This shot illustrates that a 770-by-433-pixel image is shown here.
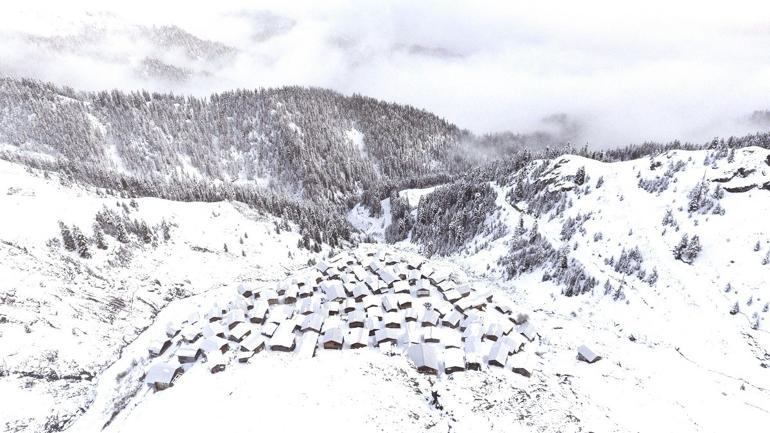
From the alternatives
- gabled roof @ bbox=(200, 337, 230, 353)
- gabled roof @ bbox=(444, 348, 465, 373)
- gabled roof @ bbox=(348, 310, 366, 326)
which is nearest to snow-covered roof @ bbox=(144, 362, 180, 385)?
gabled roof @ bbox=(200, 337, 230, 353)

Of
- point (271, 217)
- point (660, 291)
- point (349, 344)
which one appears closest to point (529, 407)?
point (349, 344)

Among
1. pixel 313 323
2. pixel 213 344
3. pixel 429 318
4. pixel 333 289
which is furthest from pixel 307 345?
pixel 429 318

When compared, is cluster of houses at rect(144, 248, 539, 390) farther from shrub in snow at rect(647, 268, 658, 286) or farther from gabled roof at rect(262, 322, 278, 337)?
shrub in snow at rect(647, 268, 658, 286)

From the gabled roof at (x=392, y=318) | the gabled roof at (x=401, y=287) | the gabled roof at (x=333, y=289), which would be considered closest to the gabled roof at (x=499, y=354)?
the gabled roof at (x=392, y=318)

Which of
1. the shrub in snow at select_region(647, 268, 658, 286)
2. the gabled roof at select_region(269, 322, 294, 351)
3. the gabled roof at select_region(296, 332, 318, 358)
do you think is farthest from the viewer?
the shrub in snow at select_region(647, 268, 658, 286)

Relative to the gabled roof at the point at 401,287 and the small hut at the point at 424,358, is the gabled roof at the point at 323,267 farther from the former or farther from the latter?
the small hut at the point at 424,358
